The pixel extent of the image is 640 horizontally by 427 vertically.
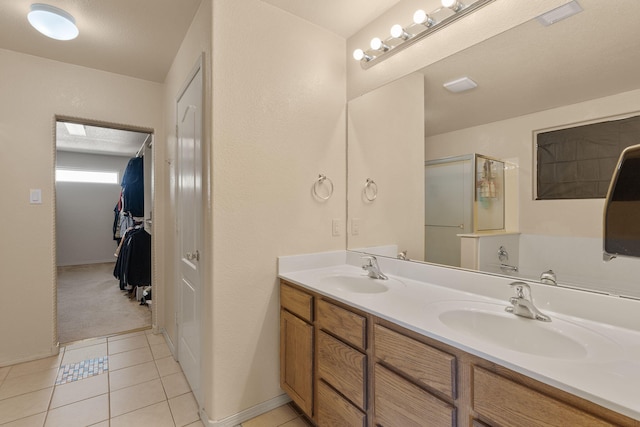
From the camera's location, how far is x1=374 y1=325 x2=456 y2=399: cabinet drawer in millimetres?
917

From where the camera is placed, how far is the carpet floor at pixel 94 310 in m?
2.94

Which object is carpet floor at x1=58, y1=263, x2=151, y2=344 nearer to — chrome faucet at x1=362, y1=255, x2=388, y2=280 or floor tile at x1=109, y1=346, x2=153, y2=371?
floor tile at x1=109, y1=346, x2=153, y2=371

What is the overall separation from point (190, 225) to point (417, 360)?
1632 mm

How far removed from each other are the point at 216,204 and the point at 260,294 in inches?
23.5

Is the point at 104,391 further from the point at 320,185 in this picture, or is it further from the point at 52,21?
the point at 52,21

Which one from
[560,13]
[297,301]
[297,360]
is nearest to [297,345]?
[297,360]

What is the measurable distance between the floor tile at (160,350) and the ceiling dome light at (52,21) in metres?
2.45

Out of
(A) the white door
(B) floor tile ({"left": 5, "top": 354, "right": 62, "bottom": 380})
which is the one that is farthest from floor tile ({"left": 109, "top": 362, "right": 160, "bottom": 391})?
(B) floor tile ({"left": 5, "top": 354, "right": 62, "bottom": 380})

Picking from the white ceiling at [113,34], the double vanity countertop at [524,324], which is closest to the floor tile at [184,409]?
the double vanity countertop at [524,324]

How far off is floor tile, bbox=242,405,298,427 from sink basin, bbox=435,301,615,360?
1.19 meters

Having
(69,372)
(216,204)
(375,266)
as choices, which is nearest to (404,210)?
(375,266)

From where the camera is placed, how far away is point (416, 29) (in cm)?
164

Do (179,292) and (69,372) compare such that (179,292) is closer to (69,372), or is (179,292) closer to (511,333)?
(69,372)

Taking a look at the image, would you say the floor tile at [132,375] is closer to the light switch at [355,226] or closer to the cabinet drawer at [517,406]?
the light switch at [355,226]
